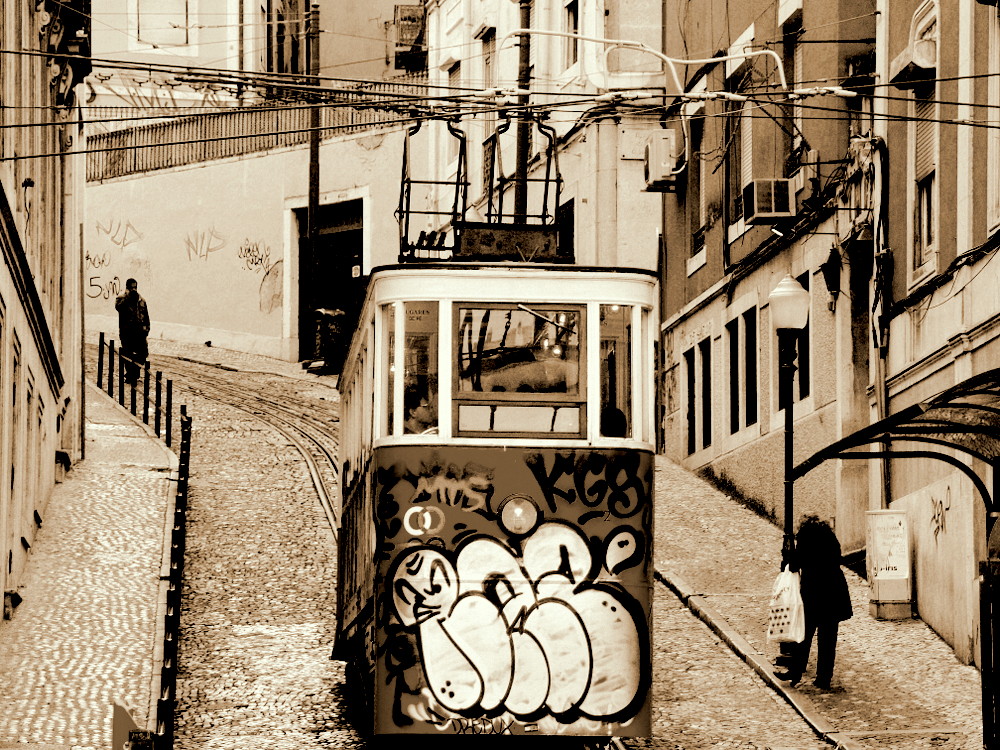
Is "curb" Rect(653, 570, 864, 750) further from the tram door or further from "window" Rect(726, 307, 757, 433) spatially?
the tram door

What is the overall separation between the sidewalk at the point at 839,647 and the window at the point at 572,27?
11.1 metres

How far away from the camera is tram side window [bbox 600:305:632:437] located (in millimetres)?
12961

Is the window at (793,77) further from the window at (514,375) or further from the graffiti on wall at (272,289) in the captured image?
the graffiti on wall at (272,289)

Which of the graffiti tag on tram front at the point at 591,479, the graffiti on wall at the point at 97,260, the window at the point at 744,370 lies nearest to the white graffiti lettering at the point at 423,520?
the graffiti tag on tram front at the point at 591,479

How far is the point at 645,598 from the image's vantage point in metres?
12.9

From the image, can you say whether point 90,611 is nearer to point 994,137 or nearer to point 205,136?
point 994,137

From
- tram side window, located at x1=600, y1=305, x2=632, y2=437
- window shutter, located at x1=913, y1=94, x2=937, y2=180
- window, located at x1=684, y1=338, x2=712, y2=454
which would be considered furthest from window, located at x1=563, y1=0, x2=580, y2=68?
tram side window, located at x1=600, y1=305, x2=632, y2=437

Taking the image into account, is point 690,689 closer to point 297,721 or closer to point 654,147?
point 297,721

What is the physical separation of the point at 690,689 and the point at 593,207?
1706 cm

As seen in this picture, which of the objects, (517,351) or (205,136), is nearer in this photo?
(517,351)

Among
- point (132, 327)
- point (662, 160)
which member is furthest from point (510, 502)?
point (132, 327)

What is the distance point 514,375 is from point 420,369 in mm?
617

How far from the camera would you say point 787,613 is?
16.1 metres

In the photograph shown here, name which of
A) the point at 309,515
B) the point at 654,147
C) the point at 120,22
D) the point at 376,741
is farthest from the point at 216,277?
the point at 376,741
